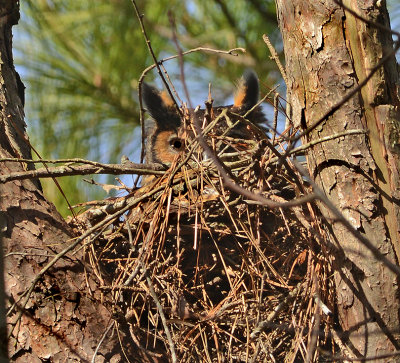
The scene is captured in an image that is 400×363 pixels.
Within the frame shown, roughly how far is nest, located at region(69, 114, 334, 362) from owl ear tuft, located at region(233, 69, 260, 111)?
1024 mm

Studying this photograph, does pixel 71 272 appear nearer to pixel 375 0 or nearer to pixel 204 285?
pixel 204 285

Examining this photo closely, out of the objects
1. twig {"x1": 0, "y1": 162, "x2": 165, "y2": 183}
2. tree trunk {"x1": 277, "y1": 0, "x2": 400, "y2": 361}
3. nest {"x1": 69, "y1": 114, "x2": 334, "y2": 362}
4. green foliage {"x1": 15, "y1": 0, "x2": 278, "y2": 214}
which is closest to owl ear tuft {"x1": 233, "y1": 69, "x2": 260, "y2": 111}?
green foliage {"x1": 15, "y1": 0, "x2": 278, "y2": 214}

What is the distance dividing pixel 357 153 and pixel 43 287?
0.95 m

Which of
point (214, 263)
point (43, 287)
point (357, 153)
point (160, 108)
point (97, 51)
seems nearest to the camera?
point (357, 153)

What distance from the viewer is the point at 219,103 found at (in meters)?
3.05

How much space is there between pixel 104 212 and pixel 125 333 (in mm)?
454

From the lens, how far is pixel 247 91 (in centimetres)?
312

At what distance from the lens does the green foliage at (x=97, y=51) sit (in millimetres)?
2799

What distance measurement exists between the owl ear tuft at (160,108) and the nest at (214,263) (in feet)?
4.05

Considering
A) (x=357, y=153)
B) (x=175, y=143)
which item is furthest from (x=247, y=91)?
(x=357, y=153)

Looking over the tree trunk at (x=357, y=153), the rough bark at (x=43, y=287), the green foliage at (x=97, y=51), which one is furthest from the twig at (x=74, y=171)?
the green foliage at (x=97, y=51)

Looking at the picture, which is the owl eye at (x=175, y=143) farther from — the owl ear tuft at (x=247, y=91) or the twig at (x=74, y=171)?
the twig at (x=74, y=171)

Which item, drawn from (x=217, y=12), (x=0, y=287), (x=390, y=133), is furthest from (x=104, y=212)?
(x=217, y=12)

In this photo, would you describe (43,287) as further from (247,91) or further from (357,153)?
(247,91)
